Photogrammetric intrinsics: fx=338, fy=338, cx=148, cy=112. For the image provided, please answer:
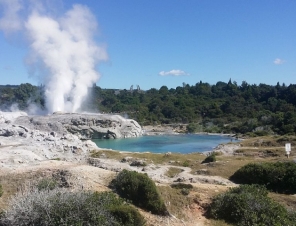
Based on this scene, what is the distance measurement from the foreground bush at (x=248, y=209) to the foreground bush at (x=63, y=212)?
15.3 ft

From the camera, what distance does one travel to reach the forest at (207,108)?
85.1 meters

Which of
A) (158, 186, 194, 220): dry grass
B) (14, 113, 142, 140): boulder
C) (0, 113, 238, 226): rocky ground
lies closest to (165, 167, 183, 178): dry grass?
(0, 113, 238, 226): rocky ground

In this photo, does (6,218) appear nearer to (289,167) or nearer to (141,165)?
(289,167)

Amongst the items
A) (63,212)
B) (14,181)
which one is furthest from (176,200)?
(14,181)

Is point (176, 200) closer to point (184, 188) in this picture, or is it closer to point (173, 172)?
point (184, 188)

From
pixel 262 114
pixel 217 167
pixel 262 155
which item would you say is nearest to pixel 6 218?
pixel 217 167

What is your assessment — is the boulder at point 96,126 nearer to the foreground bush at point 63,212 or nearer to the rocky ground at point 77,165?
the rocky ground at point 77,165

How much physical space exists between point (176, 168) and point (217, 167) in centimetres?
411

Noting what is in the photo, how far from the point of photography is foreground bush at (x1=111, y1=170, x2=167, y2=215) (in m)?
14.6

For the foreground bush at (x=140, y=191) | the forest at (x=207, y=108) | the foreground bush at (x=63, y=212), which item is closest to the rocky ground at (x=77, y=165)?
the foreground bush at (x=140, y=191)

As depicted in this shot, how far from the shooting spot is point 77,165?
18.7m

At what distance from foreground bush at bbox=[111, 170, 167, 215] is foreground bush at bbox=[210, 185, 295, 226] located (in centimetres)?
269

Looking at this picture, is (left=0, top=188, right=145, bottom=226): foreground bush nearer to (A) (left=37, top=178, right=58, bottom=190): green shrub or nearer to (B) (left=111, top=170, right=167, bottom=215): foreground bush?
(B) (left=111, top=170, right=167, bottom=215): foreground bush

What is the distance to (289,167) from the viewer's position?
21.9 meters
